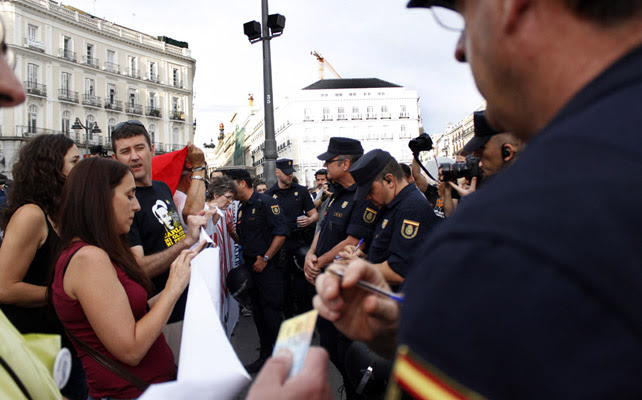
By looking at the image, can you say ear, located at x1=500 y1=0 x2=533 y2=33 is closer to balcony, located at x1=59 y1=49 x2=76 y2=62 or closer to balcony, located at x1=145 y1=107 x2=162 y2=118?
balcony, located at x1=59 y1=49 x2=76 y2=62

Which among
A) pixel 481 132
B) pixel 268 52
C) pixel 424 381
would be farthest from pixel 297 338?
pixel 268 52

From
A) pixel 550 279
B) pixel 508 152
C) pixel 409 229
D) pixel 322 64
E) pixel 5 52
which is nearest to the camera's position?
pixel 550 279

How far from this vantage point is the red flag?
4.33 m

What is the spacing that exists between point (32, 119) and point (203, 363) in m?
44.9

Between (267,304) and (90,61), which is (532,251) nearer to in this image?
(267,304)

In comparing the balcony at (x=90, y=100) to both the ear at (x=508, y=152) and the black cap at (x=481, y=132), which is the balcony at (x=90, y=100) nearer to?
the black cap at (x=481, y=132)

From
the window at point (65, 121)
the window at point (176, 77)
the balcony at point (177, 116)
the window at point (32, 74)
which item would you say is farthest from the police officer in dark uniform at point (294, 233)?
the window at point (176, 77)

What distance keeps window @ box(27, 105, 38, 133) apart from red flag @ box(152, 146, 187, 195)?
136ft

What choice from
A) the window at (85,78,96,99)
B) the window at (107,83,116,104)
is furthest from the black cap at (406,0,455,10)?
the window at (107,83,116,104)

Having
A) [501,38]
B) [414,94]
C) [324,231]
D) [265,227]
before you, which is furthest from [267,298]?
[414,94]

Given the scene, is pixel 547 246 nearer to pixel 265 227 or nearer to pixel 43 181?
pixel 43 181

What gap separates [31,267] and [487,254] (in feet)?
9.11

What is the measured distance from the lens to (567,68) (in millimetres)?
668

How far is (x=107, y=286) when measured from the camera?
1.88 meters
